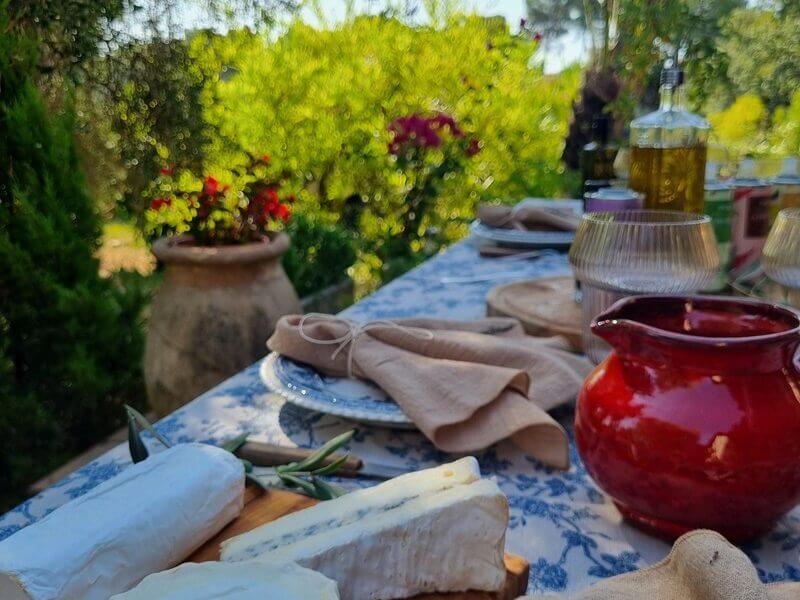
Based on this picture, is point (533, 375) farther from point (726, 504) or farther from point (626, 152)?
point (626, 152)

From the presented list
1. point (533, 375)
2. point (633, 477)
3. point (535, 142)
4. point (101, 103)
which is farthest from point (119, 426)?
point (535, 142)

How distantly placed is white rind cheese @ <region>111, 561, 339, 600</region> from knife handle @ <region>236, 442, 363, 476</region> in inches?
12.0

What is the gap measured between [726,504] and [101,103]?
355cm

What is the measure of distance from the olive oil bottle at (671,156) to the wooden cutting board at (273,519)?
907 mm

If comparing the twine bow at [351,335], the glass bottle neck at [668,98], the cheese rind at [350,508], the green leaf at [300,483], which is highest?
the glass bottle neck at [668,98]

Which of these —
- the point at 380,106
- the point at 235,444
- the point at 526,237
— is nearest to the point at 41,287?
the point at 526,237

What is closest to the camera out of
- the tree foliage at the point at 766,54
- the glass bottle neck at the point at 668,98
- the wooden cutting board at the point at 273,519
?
the wooden cutting board at the point at 273,519

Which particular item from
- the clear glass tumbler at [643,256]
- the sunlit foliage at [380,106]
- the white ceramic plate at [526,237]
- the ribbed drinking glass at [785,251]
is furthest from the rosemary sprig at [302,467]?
the sunlit foliage at [380,106]

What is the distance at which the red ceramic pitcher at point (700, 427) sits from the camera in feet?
2.09

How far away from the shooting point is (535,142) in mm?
5473

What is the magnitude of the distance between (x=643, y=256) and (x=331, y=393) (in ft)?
1.43

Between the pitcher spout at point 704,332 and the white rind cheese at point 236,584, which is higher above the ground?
the pitcher spout at point 704,332

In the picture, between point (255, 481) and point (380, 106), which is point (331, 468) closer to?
point (255, 481)

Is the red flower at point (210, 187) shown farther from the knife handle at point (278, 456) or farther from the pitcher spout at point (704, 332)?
the pitcher spout at point (704, 332)
